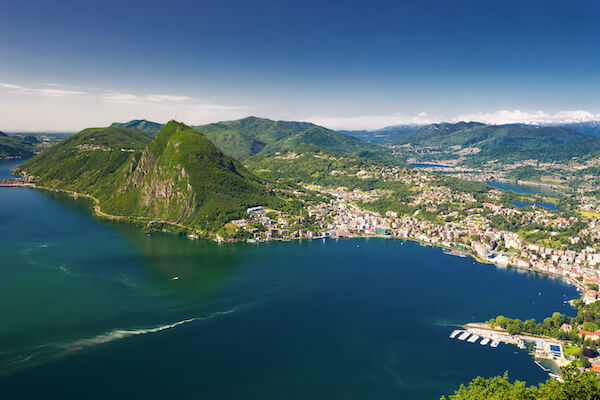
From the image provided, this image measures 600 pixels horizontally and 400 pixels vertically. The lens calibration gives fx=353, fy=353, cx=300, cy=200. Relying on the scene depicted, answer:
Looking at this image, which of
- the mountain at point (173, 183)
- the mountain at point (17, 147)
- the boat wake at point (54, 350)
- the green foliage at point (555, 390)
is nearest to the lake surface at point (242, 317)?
the boat wake at point (54, 350)

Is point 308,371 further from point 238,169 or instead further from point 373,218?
point 238,169

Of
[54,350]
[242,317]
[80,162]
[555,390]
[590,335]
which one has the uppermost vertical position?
[80,162]

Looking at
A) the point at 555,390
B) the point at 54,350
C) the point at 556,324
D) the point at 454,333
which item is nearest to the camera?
the point at 555,390

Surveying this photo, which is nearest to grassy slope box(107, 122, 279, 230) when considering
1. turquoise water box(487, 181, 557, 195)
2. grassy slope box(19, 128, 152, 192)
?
grassy slope box(19, 128, 152, 192)

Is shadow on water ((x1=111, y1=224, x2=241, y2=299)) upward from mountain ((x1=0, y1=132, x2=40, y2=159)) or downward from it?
downward

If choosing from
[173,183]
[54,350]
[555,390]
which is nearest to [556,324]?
[555,390]

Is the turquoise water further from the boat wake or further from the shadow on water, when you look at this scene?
the boat wake

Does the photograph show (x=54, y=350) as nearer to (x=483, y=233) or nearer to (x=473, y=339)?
(x=473, y=339)
